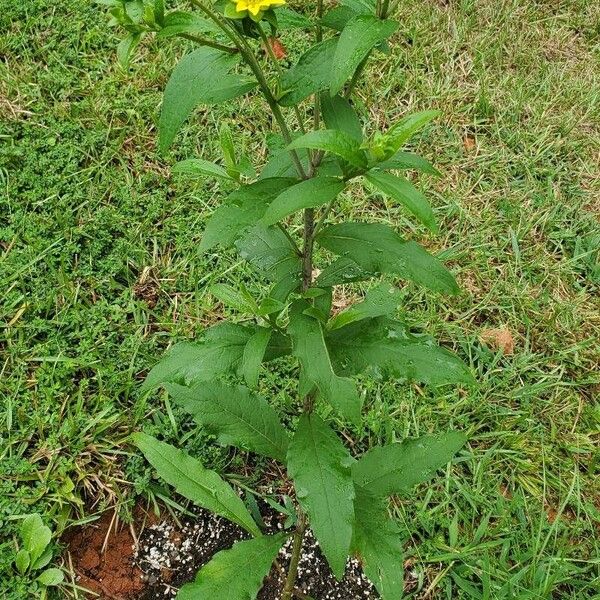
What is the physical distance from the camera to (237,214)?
1402 millimetres

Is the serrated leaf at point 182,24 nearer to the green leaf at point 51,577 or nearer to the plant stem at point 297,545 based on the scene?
the plant stem at point 297,545

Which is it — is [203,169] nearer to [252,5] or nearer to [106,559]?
[252,5]

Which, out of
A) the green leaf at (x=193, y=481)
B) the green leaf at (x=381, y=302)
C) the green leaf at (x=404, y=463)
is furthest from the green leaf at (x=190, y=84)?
the green leaf at (x=404, y=463)

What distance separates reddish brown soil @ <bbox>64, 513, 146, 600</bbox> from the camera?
87.5 inches

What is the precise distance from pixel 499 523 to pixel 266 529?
2.47 ft

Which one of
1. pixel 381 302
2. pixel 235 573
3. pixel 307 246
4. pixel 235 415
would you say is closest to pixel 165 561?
pixel 235 573

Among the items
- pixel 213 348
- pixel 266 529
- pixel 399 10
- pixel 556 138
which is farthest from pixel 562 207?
pixel 213 348

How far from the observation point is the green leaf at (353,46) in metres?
1.29

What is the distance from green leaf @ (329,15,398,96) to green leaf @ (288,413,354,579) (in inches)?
30.5

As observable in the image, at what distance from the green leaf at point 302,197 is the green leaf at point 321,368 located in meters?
0.30

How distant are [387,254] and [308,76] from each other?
391 mm

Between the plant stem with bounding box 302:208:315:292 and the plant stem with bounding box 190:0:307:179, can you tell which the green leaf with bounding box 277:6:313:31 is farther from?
the plant stem with bounding box 302:208:315:292

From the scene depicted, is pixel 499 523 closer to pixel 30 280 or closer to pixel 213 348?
pixel 213 348

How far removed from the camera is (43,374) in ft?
8.25
